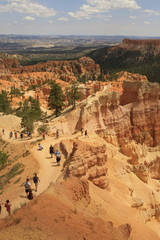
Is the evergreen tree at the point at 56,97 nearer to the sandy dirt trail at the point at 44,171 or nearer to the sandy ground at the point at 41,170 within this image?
the sandy ground at the point at 41,170

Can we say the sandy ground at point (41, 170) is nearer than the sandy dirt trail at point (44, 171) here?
No

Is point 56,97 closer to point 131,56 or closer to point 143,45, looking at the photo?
point 131,56

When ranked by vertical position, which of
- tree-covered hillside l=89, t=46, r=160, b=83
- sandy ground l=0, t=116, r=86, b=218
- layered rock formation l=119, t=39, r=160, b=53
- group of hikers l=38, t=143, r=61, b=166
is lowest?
sandy ground l=0, t=116, r=86, b=218

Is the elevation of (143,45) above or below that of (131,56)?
above

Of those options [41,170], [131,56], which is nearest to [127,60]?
[131,56]

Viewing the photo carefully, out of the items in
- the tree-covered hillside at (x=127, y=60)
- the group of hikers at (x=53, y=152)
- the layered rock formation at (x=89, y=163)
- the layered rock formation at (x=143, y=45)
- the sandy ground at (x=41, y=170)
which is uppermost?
the layered rock formation at (x=143, y=45)

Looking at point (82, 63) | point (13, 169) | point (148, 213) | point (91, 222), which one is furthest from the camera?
point (82, 63)

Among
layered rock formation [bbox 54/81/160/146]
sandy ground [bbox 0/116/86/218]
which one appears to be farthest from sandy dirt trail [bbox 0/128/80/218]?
layered rock formation [bbox 54/81/160/146]

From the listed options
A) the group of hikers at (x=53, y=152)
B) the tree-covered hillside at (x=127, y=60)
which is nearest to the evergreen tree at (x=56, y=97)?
the group of hikers at (x=53, y=152)

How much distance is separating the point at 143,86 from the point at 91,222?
22.2 m

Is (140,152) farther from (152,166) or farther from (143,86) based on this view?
(143,86)

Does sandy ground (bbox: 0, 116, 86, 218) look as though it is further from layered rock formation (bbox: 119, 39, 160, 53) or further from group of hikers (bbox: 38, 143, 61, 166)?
layered rock formation (bbox: 119, 39, 160, 53)

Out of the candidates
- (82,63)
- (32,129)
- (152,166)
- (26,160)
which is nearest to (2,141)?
(32,129)

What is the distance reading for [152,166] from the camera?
20.4 m
